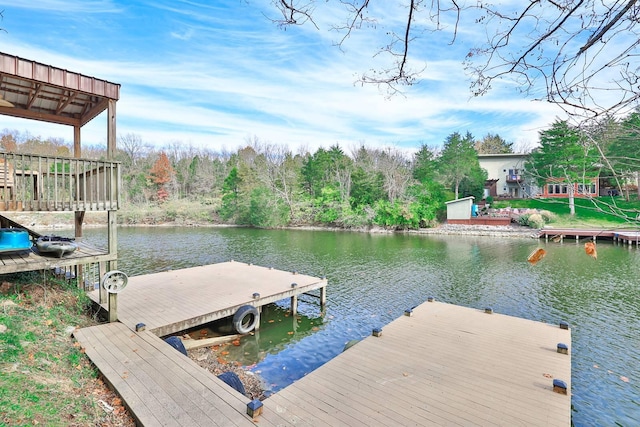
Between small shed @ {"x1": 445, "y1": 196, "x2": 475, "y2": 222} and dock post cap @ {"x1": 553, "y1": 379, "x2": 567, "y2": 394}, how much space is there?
2769 cm

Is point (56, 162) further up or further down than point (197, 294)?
further up

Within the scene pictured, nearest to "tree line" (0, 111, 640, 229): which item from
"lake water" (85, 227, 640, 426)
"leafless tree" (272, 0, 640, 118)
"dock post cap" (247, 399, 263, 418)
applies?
"lake water" (85, 227, 640, 426)

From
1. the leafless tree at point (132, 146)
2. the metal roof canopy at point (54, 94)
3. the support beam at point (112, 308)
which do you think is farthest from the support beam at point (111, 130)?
the leafless tree at point (132, 146)

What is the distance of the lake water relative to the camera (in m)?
6.27

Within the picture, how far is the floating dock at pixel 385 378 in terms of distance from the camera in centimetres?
360

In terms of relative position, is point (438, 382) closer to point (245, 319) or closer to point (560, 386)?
point (560, 386)

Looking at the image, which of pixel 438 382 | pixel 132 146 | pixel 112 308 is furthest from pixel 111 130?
pixel 132 146

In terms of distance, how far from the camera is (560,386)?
418 centimetres

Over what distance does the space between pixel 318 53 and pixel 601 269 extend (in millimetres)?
17144

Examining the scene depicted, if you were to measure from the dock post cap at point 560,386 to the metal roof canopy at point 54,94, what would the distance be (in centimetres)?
785

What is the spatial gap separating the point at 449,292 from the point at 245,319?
23.8 ft

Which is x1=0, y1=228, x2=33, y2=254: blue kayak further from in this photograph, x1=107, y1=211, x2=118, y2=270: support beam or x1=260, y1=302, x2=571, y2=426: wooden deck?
x1=260, y1=302, x2=571, y2=426: wooden deck

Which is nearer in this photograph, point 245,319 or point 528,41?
point 528,41

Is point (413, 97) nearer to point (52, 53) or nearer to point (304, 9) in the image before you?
point (304, 9)
